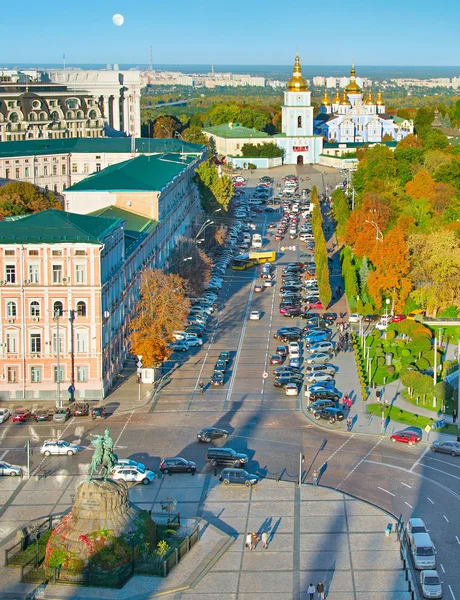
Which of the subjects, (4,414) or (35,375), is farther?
(35,375)

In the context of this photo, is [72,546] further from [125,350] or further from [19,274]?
[125,350]

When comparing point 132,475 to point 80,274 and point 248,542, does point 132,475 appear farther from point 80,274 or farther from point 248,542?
point 80,274

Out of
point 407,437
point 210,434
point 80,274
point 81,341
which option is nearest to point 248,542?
point 210,434

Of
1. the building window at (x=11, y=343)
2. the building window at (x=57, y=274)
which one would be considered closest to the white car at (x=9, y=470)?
the building window at (x=11, y=343)

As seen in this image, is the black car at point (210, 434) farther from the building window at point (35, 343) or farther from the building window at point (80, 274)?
the building window at point (80, 274)

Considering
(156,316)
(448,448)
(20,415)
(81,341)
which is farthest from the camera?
(156,316)

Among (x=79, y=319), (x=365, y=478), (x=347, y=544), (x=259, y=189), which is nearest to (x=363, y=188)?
(x=259, y=189)
